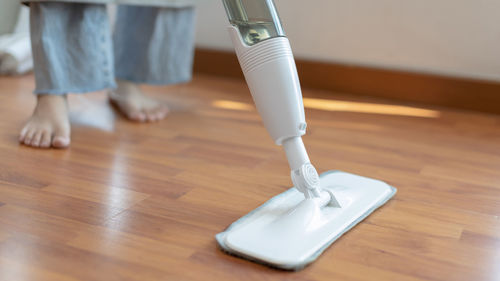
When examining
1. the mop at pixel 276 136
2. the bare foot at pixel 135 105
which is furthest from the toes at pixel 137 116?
the mop at pixel 276 136

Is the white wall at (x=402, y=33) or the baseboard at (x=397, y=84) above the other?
the white wall at (x=402, y=33)

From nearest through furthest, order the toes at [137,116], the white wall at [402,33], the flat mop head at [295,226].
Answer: the flat mop head at [295,226] → the toes at [137,116] → the white wall at [402,33]

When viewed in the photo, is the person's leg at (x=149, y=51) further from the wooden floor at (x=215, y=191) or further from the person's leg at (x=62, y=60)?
the person's leg at (x=62, y=60)

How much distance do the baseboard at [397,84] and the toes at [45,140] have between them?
92cm

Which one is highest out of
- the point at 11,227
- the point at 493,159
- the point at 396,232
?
the point at 11,227

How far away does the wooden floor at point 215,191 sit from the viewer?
0.69m

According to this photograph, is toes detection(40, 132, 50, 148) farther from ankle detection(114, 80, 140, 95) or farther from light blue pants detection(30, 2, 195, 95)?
ankle detection(114, 80, 140, 95)

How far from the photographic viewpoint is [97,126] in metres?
1.31

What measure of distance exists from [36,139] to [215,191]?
432mm

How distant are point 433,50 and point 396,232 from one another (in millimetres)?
998

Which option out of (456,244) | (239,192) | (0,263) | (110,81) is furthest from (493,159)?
(0,263)

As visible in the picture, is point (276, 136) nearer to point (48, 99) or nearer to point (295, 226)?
point (295, 226)

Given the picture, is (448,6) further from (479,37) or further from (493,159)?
(493,159)

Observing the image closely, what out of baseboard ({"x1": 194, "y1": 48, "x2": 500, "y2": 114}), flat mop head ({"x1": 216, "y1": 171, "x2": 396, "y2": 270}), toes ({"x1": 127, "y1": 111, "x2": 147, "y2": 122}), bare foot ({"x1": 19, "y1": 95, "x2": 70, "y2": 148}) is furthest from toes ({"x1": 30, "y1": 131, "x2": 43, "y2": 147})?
baseboard ({"x1": 194, "y1": 48, "x2": 500, "y2": 114})
